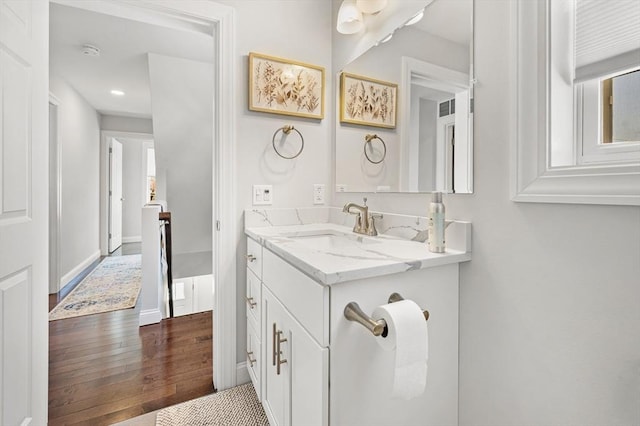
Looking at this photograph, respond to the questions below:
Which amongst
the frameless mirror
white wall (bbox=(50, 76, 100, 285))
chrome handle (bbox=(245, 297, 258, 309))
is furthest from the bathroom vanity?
white wall (bbox=(50, 76, 100, 285))

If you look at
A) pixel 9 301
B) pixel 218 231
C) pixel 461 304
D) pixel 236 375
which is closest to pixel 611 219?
pixel 461 304

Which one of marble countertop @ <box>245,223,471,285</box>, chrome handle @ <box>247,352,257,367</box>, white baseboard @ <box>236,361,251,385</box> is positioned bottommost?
white baseboard @ <box>236,361,251,385</box>

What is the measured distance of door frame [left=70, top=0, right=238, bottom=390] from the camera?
1506 mm

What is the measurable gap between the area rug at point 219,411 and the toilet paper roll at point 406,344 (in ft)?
3.10

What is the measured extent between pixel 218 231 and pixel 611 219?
61.5 inches

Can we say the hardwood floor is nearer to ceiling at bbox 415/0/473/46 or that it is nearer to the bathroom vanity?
the bathroom vanity

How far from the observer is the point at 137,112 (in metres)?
4.89

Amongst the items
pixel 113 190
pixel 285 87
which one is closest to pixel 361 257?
pixel 285 87

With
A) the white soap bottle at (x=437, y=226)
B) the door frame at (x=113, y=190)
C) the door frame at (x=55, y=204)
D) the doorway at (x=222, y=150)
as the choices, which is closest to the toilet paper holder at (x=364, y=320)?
the white soap bottle at (x=437, y=226)

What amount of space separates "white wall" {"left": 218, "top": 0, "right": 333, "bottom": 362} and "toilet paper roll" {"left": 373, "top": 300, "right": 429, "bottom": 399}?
1.11 m

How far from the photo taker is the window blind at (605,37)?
707 mm

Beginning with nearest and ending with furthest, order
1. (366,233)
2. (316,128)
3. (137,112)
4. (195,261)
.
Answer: (366,233) → (316,128) → (195,261) → (137,112)

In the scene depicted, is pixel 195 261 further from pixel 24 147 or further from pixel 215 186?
pixel 24 147

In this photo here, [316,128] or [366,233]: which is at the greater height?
[316,128]
